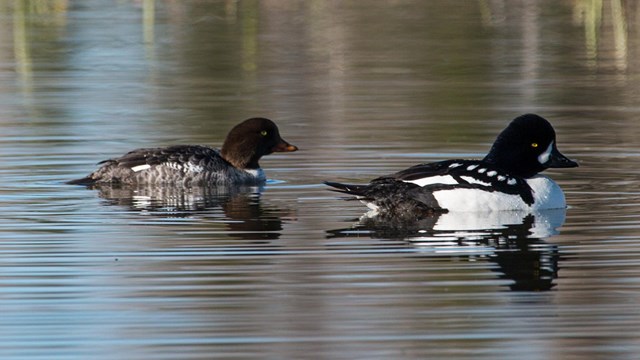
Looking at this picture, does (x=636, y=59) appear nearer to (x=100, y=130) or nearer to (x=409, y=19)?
(x=409, y=19)

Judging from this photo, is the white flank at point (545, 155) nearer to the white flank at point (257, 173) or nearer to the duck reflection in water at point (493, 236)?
the duck reflection in water at point (493, 236)

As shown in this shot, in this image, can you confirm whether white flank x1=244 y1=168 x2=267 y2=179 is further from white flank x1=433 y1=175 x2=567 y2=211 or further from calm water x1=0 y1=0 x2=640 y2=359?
white flank x1=433 y1=175 x2=567 y2=211

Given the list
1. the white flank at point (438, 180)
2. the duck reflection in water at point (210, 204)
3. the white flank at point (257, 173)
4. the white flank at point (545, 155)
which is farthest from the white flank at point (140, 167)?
the white flank at point (545, 155)

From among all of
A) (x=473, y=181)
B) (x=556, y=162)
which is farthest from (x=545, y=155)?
(x=473, y=181)

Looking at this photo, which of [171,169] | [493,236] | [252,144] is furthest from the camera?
[252,144]

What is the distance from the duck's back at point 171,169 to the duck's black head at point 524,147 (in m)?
3.04

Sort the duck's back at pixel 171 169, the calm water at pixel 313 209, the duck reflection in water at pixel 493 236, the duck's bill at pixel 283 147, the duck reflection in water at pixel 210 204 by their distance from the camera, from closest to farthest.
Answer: the calm water at pixel 313 209, the duck reflection in water at pixel 493 236, the duck reflection in water at pixel 210 204, the duck's back at pixel 171 169, the duck's bill at pixel 283 147

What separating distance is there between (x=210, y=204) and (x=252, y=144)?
2118 mm

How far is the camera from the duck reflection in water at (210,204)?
38.4 ft

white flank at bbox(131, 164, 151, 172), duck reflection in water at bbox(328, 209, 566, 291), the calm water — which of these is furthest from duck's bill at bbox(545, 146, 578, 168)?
white flank at bbox(131, 164, 151, 172)

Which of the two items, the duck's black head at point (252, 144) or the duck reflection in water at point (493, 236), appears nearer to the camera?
the duck reflection in water at point (493, 236)

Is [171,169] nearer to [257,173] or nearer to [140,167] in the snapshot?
[140,167]

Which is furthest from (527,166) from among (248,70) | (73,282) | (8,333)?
(248,70)

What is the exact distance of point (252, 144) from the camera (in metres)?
15.4
